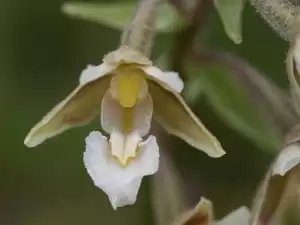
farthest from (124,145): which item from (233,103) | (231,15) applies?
(233,103)

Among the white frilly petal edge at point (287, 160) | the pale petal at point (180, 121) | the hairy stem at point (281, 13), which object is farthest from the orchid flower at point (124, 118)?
the hairy stem at point (281, 13)

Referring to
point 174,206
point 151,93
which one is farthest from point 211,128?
point 151,93

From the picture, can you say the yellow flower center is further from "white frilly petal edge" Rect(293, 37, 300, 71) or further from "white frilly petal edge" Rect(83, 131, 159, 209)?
"white frilly petal edge" Rect(293, 37, 300, 71)

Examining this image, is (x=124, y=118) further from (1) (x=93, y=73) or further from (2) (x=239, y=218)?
(2) (x=239, y=218)

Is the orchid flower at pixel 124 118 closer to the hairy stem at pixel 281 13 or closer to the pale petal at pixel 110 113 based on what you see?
the pale petal at pixel 110 113

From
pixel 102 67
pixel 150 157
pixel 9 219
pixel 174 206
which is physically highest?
pixel 102 67

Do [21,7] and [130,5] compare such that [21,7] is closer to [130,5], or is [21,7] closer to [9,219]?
[9,219]
